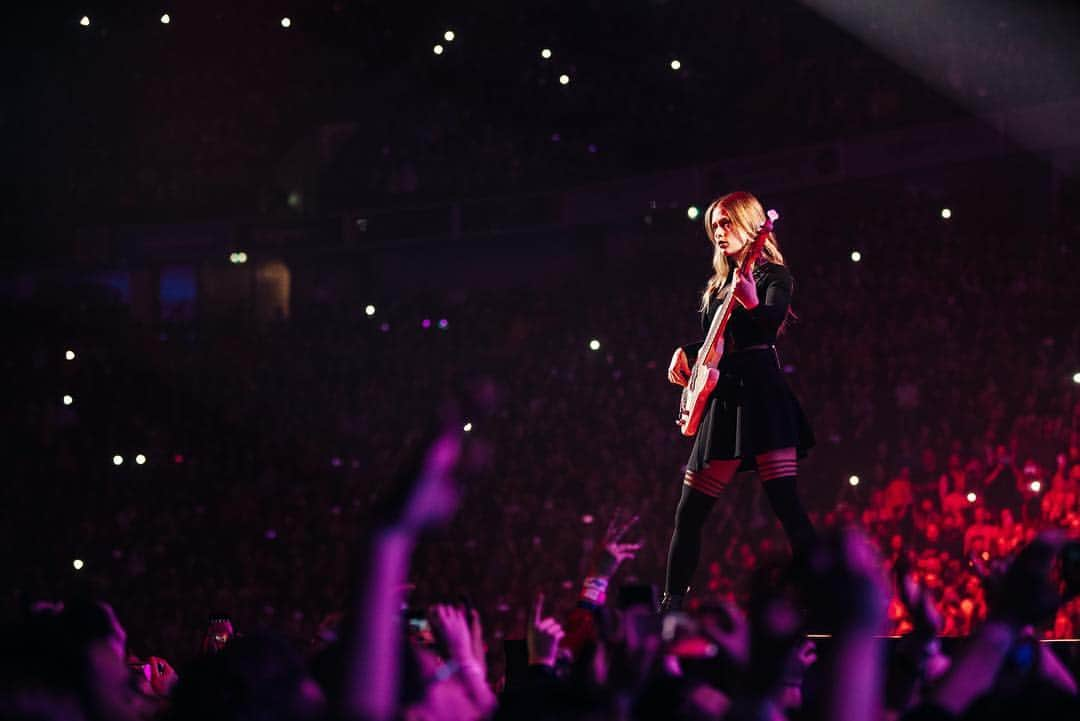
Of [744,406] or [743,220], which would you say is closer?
[744,406]

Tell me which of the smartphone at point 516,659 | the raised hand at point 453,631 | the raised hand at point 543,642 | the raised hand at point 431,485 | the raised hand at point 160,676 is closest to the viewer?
the raised hand at point 431,485

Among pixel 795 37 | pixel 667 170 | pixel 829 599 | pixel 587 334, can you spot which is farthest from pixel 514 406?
pixel 829 599

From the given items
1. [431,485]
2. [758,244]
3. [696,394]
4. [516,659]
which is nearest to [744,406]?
[696,394]

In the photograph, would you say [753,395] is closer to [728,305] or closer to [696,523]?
[728,305]

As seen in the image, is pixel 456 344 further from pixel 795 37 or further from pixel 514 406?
pixel 795 37

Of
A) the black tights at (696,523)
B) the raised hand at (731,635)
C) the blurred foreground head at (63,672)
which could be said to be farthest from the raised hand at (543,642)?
the black tights at (696,523)

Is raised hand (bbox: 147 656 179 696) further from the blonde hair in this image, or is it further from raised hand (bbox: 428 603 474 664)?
the blonde hair

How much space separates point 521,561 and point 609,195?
7.72m

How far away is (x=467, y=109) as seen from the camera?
20156 mm

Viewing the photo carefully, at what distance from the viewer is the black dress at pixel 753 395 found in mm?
5016

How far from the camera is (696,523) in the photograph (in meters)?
5.14

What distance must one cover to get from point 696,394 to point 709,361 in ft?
0.45

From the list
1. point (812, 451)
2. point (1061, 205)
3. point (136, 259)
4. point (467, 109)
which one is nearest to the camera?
point (812, 451)

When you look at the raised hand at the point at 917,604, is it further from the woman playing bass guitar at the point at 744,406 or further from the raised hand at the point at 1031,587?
the woman playing bass guitar at the point at 744,406
